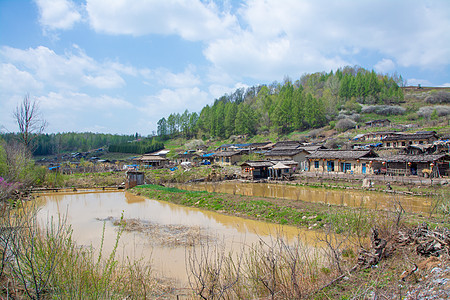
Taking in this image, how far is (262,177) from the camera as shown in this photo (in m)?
32.8

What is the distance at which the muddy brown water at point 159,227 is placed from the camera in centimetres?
856

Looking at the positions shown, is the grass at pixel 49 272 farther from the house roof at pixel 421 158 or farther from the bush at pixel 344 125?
the bush at pixel 344 125

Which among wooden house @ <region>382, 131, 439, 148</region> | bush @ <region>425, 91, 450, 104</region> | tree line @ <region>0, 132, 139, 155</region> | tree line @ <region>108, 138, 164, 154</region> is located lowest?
wooden house @ <region>382, 131, 439, 148</region>

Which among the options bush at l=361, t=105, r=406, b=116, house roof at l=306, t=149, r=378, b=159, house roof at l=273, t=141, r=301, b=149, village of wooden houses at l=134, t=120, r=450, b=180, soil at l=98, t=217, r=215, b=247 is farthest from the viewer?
bush at l=361, t=105, r=406, b=116

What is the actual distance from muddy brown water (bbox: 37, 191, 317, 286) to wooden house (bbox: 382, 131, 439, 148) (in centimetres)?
3668

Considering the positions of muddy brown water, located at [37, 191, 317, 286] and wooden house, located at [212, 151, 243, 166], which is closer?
muddy brown water, located at [37, 191, 317, 286]

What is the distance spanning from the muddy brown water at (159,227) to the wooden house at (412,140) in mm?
36677

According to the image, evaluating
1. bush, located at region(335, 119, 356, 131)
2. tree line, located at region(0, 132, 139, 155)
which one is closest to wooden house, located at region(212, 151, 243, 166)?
bush, located at region(335, 119, 356, 131)

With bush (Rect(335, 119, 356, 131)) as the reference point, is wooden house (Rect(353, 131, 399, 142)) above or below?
below

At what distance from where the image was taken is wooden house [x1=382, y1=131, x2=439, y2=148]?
37.4 m

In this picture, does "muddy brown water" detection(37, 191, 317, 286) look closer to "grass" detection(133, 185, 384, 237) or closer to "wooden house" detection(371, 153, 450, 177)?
"grass" detection(133, 185, 384, 237)

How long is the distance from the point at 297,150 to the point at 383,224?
32.1m

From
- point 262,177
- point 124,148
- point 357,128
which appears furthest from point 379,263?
point 124,148

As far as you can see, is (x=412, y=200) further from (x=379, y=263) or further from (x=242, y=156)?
(x=242, y=156)
